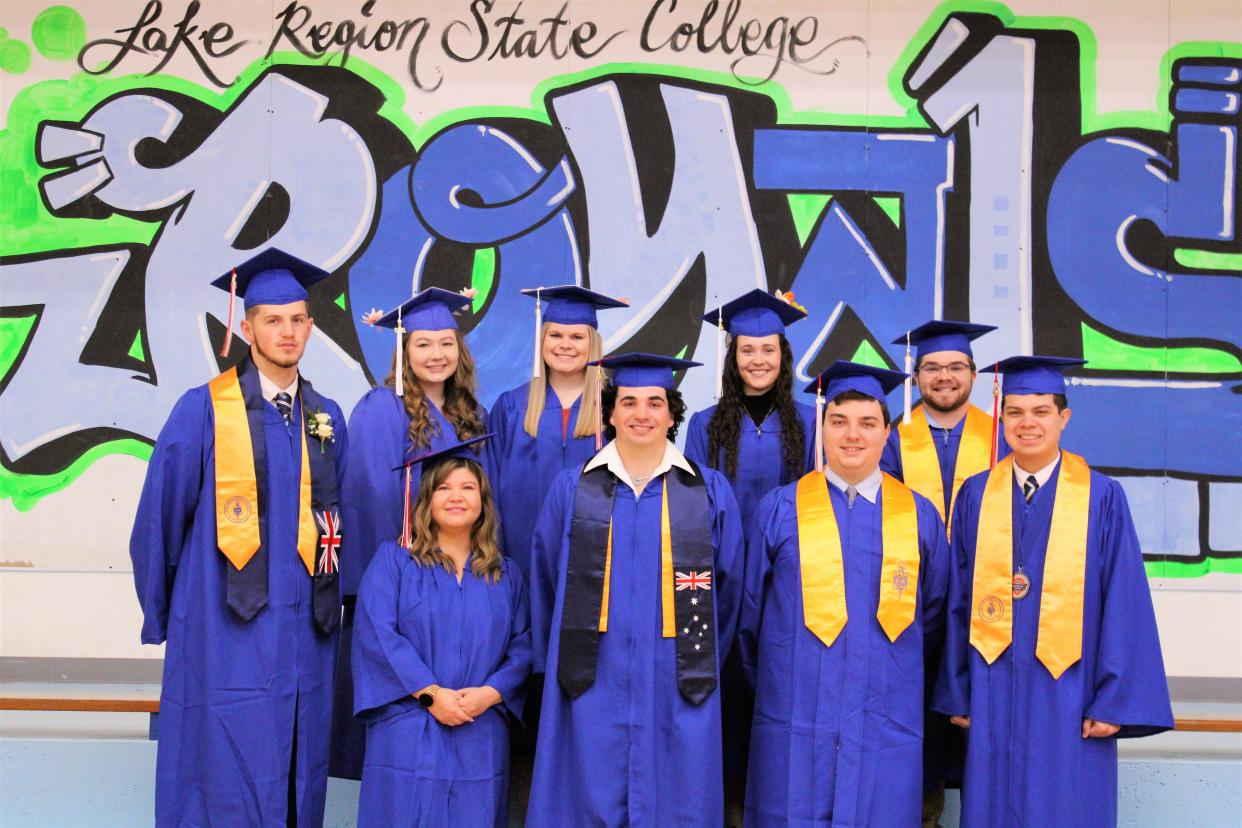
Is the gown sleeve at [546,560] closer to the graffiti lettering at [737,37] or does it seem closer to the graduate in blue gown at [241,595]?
the graduate in blue gown at [241,595]

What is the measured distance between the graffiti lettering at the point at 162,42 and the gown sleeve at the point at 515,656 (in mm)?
3862

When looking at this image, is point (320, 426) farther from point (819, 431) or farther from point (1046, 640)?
point (1046, 640)

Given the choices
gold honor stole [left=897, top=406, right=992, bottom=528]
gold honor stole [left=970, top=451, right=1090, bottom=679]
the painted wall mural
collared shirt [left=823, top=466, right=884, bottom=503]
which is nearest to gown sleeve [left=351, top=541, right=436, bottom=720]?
collared shirt [left=823, top=466, right=884, bottom=503]

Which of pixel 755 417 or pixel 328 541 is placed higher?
pixel 755 417

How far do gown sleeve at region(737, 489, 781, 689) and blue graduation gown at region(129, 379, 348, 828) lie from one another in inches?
54.8

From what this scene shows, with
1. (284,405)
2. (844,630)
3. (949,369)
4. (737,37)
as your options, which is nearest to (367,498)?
(284,405)

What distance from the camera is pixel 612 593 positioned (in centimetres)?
378

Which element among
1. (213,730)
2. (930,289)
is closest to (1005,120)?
(930,289)

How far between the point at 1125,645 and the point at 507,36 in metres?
4.42

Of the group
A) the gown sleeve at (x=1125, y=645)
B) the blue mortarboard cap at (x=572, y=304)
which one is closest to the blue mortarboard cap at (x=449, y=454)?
the blue mortarboard cap at (x=572, y=304)

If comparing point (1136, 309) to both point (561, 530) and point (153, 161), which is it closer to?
point (561, 530)

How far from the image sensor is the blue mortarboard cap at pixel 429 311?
4.37 meters

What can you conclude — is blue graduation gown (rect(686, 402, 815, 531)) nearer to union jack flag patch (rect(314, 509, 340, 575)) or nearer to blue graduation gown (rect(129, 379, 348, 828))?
union jack flag patch (rect(314, 509, 340, 575))

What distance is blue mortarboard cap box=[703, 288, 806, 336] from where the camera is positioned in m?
4.40
